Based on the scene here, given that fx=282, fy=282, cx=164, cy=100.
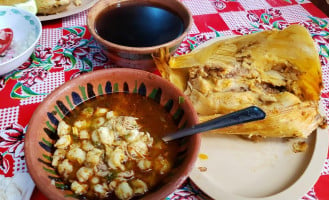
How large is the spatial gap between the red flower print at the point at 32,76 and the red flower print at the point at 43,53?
0.27 ft

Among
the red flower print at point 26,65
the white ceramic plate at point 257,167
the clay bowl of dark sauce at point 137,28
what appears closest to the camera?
the white ceramic plate at point 257,167

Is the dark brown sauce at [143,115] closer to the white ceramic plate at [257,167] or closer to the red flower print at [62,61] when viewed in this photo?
the white ceramic plate at [257,167]

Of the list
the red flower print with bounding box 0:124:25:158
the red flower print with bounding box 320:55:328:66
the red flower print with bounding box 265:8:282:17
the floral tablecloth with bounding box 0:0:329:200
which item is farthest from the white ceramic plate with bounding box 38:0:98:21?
the red flower print with bounding box 320:55:328:66

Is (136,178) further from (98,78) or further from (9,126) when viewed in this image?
(9,126)

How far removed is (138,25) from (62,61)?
36 cm

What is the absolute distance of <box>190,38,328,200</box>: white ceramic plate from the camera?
2.58ft

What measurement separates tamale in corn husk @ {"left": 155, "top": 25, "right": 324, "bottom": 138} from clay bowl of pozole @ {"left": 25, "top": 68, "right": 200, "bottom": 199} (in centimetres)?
14

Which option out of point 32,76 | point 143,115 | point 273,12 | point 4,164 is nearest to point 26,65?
point 32,76

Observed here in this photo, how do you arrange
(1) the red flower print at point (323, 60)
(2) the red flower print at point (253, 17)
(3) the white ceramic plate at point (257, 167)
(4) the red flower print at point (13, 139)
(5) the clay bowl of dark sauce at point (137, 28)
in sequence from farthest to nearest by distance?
(2) the red flower print at point (253, 17), (1) the red flower print at point (323, 60), (5) the clay bowl of dark sauce at point (137, 28), (4) the red flower print at point (13, 139), (3) the white ceramic plate at point (257, 167)

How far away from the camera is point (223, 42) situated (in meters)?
1.02

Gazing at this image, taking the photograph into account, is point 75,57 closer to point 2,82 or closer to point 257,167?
point 2,82

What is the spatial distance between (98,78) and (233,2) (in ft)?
3.45

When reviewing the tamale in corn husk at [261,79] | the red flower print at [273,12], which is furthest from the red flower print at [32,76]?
the red flower print at [273,12]

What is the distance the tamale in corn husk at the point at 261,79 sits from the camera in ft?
2.83
